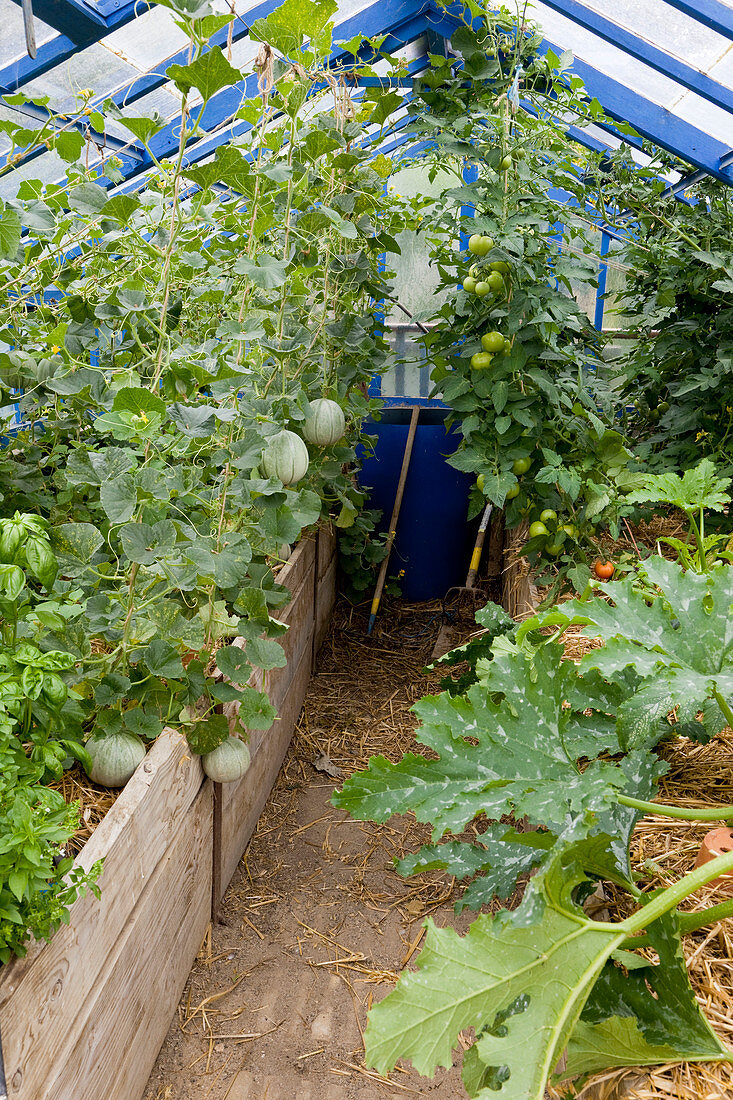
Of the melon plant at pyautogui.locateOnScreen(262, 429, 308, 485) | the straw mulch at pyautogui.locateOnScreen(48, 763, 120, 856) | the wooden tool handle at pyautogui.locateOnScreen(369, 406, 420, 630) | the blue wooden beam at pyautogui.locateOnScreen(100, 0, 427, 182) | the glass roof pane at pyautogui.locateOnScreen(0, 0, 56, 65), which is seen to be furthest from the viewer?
the wooden tool handle at pyautogui.locateOnScreen(369, 406, 420, 630)

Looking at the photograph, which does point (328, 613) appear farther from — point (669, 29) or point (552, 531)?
point (669, 29)

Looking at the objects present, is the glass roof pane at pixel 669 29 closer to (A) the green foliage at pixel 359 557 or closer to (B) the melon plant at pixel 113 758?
(A) the green foliage at pixel 359 557

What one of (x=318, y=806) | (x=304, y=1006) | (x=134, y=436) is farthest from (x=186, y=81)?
(x=318, y=806)

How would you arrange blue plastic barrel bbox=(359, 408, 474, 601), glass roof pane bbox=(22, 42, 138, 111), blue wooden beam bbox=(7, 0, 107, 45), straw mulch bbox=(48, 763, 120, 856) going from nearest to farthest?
1. straw mulch bbox=(48, 763, 120, 856)
2. blue wooden beam bbox=(7, 0, 107, 45)
3. glass roof pane bbox=(22, 42, 138, 111)
4. blue plastic barrel bbox=(359, 408, 474, 601)

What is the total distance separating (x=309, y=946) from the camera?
6.74 feet

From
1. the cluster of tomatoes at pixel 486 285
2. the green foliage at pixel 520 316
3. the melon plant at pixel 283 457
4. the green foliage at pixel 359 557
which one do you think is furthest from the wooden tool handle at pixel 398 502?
the melon plant at pixel 283 457

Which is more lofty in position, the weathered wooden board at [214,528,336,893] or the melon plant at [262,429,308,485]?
the melon plant at [262,429,308,485]

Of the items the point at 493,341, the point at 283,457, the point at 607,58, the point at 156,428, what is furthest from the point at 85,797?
the point at 607,58

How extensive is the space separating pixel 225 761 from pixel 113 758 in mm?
316

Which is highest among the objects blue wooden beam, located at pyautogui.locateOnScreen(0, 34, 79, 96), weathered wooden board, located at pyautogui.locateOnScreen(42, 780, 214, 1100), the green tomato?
blue wooden beam, located at pyautogui.locateOnScreen(0, 34, 79, 96)

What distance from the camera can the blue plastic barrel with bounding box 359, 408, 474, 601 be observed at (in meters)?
4.16

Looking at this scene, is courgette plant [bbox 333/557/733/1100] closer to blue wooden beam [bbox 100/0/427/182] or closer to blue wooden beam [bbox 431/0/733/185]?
blue wooden beam [bbox 431/0/733/185]

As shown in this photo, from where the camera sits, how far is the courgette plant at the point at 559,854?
81cm

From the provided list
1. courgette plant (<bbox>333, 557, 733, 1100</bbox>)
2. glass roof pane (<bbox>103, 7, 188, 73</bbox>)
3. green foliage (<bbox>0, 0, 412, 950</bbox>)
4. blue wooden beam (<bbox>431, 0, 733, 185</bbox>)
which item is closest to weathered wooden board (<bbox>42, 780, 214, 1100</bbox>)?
green foliage (<bbox>0, 0, 412, 950</bbox>)
